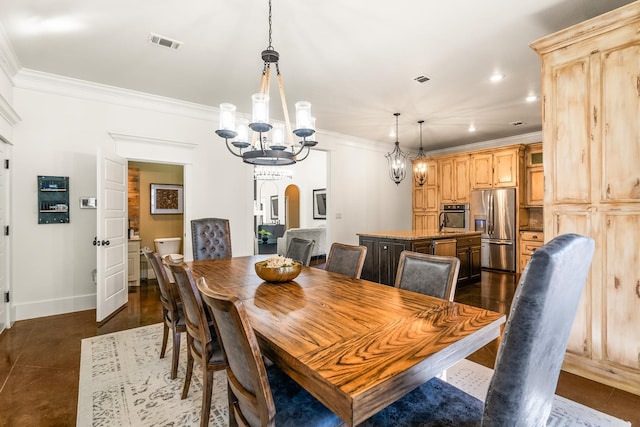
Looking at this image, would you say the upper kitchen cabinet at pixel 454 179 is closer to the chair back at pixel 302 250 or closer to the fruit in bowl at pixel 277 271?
the chair back at pixel 302 250

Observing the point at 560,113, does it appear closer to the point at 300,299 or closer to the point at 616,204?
the point at 616,204

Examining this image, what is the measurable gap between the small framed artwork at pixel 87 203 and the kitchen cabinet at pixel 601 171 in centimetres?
485

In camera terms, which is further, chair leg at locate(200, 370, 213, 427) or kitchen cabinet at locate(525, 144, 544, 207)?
kitchen cabinet at locate(525, 144, 544, 207)

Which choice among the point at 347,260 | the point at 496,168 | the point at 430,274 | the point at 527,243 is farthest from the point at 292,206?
the point at 430,274

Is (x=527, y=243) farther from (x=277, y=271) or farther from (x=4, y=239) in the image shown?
(x=4, y=239)

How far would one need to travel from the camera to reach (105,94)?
400 centimetres

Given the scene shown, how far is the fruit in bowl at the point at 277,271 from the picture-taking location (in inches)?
85.1

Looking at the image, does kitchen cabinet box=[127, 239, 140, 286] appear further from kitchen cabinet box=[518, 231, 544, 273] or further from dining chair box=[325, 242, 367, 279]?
kitchen cabinet box=[518, 231, 544, 273]

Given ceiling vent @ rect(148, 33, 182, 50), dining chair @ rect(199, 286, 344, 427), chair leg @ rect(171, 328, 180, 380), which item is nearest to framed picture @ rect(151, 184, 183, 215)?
ceiling vent @ rect(148, 33, 182, 50)

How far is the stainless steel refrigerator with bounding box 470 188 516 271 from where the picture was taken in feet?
20.1

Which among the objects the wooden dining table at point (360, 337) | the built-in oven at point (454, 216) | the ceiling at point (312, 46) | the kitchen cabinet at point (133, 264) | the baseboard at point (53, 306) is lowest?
the baseboard at point (53, 306)

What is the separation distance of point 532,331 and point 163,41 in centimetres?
347

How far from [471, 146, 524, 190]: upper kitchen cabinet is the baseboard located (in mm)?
6999

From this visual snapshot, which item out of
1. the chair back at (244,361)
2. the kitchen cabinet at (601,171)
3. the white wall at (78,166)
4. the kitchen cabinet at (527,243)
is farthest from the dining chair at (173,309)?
the kitchen cabinet at (527,243)
